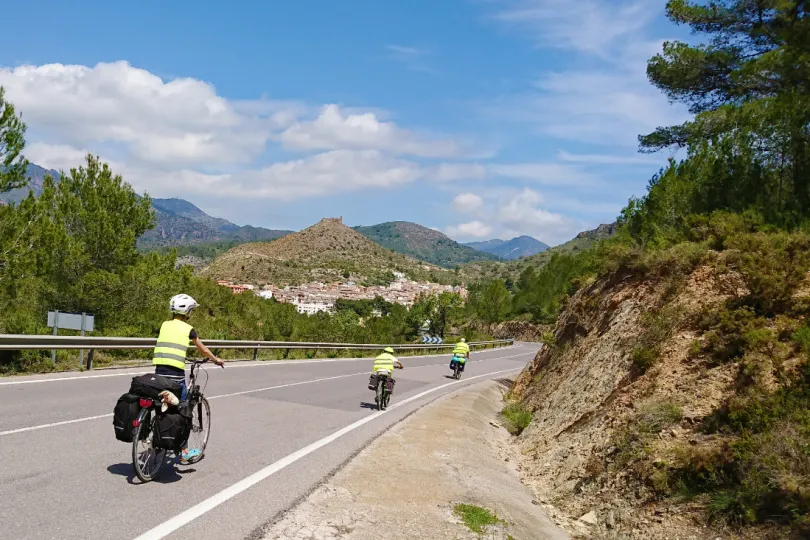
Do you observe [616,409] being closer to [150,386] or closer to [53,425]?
[150,386]

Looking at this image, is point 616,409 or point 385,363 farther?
point 385,363

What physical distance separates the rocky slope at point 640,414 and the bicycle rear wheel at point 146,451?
495cm

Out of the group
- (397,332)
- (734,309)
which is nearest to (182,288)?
(734,309)

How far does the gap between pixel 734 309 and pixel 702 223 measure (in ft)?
15.5

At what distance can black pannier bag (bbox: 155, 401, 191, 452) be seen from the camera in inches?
231

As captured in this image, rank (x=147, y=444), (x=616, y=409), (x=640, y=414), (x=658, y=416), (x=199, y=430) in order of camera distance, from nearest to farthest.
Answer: (x=147, y=444) → (x=199, y=430) → (x=658, y=416) → (x=640, y=414) → (x=616, y=409)

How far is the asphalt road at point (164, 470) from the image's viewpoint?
468 cm

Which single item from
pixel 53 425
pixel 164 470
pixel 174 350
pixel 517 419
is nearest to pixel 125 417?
pixel 174 350

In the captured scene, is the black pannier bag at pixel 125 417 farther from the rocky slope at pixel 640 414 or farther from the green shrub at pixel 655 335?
the green shrub at pixel 655 335

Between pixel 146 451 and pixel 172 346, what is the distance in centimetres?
107

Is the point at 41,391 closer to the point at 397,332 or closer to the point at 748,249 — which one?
the point at 748,249

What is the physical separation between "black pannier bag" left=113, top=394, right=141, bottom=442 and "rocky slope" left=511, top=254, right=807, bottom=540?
5.24 m

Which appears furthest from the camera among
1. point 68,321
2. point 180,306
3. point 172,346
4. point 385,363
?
point 68,321

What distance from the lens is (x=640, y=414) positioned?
8.23 m
